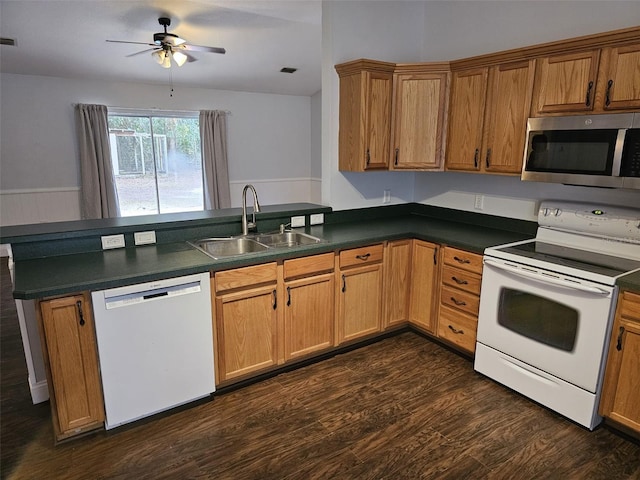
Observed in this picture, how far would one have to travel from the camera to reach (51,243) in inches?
93.3

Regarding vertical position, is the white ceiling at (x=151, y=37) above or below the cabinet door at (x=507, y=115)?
above

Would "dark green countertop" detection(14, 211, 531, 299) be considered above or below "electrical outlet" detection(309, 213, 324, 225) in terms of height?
below

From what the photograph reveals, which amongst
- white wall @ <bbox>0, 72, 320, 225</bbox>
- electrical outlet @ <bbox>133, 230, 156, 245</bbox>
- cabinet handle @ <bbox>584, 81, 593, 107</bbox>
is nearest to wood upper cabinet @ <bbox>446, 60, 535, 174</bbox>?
cabinet handle @ <bbox>584, 81, 593, 107</bbox>

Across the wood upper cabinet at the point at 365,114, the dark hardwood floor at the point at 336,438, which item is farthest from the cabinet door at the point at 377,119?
the dark hardwood floor at the point at 336,438

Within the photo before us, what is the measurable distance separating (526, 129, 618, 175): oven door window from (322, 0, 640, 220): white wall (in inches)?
15.8

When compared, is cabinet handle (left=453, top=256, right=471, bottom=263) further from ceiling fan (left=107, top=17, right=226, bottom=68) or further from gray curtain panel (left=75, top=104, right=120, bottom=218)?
gray curtain panel (left=75, top=104, right=120, bottom=218)

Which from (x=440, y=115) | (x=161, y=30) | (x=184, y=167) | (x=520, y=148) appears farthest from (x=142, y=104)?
(x=520, y=148)

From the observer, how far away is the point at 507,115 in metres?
2.77

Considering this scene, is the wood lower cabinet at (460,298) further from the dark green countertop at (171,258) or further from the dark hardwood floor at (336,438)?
the dark hardwood floor at (336,438)

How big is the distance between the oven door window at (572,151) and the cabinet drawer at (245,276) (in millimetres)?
1795

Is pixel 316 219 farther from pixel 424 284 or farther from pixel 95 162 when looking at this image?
pixel 95 162

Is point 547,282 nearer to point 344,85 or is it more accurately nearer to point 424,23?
point 344,85

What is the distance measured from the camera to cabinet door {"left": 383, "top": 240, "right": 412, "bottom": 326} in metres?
3.12

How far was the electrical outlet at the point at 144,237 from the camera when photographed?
103 inches
